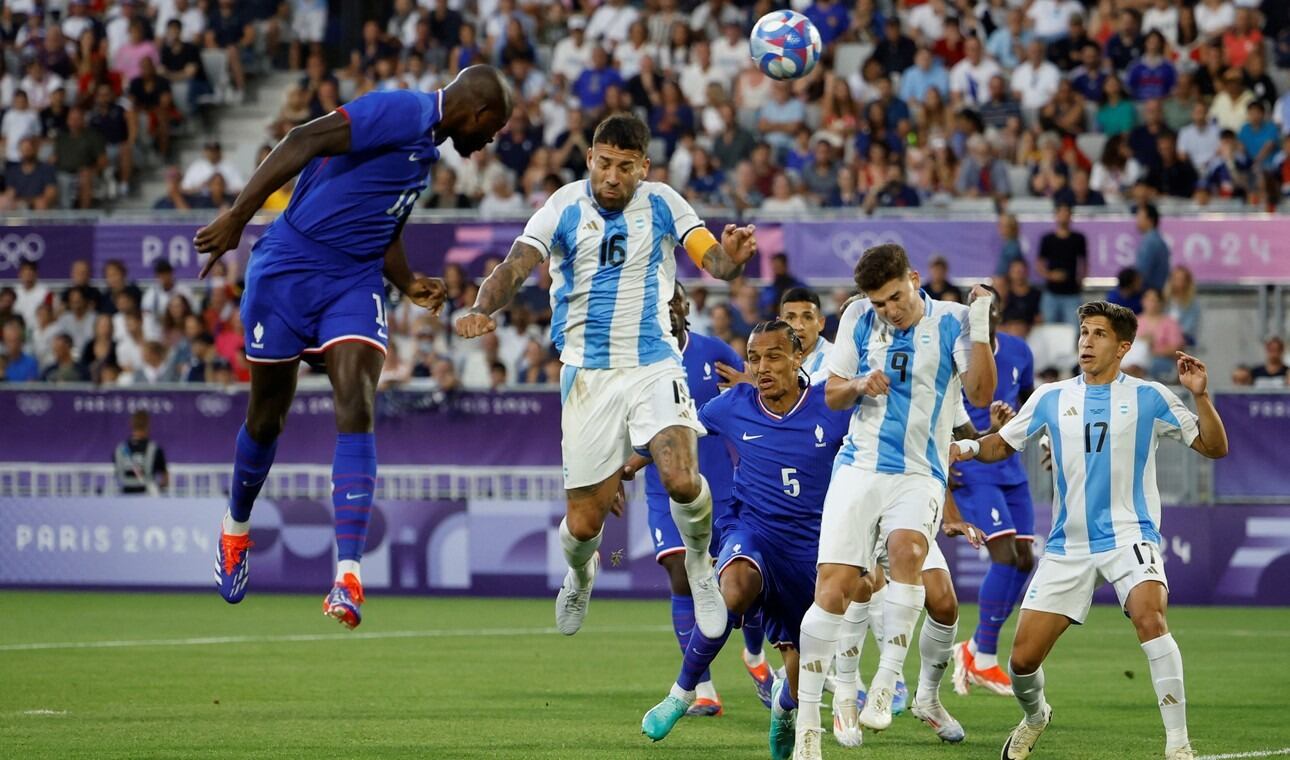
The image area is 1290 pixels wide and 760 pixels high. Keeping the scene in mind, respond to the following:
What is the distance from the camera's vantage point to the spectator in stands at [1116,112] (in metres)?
23.4

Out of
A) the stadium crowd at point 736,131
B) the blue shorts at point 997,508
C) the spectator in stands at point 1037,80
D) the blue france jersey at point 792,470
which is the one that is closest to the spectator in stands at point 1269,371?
the stadium crowd at point 736,131

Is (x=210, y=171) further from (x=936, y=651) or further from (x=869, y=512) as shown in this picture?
(x=869, y=512)

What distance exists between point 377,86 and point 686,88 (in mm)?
4470

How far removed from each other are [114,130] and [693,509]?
19.6 meters

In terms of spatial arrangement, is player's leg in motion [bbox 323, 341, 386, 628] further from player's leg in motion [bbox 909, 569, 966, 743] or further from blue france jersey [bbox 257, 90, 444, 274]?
Answer: player's leg in motion [bbox 909, 569, 966, 743]

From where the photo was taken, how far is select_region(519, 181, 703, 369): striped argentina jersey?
9.97 metres

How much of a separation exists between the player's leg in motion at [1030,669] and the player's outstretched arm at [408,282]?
3227 millimetres

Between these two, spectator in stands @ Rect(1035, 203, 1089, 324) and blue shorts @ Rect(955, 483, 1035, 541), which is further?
spectator in stands @ Rect(1035, 203, 1089, 324)

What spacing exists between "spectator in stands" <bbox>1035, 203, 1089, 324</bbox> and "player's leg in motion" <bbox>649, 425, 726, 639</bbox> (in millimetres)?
11674

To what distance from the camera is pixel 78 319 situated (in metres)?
24.0

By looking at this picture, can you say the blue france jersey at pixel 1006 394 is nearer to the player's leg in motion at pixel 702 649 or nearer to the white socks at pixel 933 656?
the white socks at pixel 933 656

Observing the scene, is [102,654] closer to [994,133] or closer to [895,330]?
[895,330]

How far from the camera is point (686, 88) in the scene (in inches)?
1012

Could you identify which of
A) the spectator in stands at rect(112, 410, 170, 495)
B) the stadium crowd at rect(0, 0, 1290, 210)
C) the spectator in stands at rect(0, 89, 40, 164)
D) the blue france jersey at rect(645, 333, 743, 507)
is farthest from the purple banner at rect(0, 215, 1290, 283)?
the blue france jersey at rect(645, 333, 743, 507)
